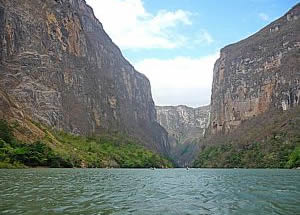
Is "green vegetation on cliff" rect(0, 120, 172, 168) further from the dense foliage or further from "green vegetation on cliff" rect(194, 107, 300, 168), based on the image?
"green vegetation on cliff" rect(194, 107, 300, 168)

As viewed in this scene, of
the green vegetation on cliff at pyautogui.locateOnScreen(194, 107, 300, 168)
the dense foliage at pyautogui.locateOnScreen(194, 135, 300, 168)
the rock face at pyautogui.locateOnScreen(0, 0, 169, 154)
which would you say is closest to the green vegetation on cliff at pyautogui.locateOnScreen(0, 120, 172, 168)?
the rock face at pyautogui.locateOnScreen(0, 0, 169, 154)

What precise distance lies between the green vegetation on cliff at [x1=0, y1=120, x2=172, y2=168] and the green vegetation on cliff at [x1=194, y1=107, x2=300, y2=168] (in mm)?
31832

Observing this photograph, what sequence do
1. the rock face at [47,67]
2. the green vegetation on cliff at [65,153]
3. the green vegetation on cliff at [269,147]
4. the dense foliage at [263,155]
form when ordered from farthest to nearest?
the green vegetation on cliff at [269,147] < the dense foliage at [263,155] < the rock face at [47,67] < the green vegetation on cliff at [65,153]

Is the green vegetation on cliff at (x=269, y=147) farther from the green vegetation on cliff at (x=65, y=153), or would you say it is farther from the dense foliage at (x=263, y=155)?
the green vegetation on cliff at (x=65, y=153)

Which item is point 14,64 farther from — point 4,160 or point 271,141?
point 271,141

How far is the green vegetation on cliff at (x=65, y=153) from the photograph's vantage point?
84250 millimetres

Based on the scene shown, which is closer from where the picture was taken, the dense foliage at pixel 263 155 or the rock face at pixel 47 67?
the rock face at pixel 47 67

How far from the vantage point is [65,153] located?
4090 inches

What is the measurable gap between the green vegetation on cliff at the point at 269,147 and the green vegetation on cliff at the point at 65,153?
3183 centimetres

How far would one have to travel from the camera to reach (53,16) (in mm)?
166375

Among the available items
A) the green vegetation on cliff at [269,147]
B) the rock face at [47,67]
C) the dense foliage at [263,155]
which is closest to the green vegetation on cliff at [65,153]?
the rock face at [47,67]

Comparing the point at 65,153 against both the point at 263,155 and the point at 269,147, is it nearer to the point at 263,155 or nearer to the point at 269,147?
the point at 263,155

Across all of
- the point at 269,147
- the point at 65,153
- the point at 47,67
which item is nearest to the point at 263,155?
the point at 269,147

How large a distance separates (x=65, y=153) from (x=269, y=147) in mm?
88212
